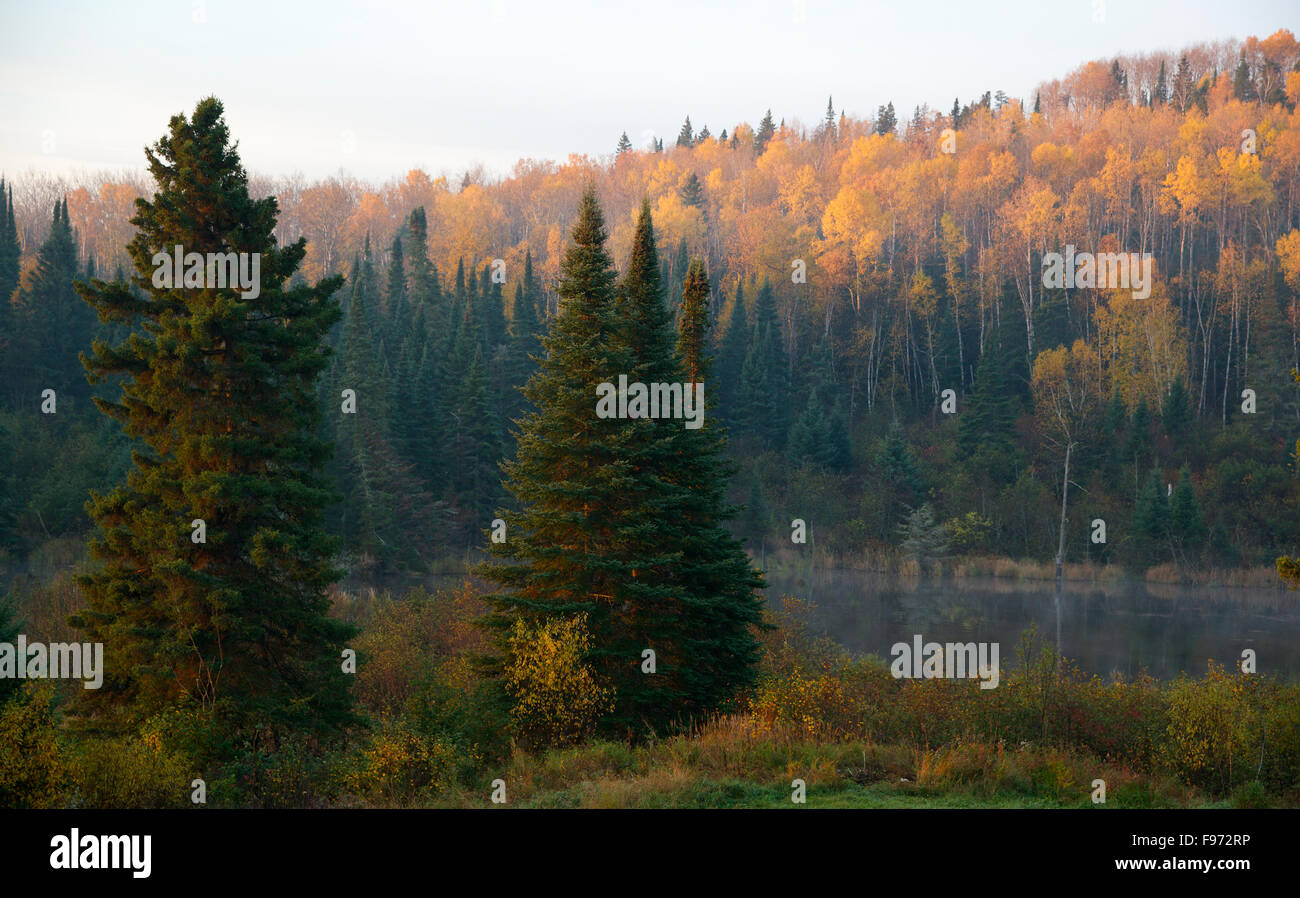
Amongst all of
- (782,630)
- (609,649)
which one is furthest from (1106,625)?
(609,649)

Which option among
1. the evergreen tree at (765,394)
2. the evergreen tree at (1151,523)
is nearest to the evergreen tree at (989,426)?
the evergreen tree at (1151,523)

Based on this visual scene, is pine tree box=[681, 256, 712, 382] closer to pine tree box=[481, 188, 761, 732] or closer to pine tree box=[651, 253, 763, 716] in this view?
pine tree box=[651, 253, 763, 716]

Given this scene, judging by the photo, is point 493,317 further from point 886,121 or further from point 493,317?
point 886,121

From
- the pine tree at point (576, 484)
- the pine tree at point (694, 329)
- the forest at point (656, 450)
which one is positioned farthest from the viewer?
the pine tree at point (694, 329)

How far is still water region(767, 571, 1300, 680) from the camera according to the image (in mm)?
38062

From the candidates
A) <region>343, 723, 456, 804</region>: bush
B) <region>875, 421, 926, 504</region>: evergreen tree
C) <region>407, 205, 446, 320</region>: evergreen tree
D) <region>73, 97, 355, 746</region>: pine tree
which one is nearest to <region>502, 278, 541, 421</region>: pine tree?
<region>407, 205, 446, 320</region>: evergreen tree

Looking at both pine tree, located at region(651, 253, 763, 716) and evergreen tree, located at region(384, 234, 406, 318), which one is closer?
pine tree, located at region(651, 253, 763, 716)

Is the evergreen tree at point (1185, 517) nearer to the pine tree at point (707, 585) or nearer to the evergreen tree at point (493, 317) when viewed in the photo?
the pine tree at point (707, 585)

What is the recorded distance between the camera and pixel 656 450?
2206 centimetres

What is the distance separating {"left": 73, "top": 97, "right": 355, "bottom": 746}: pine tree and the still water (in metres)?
25.6

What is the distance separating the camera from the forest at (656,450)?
15.1 meters

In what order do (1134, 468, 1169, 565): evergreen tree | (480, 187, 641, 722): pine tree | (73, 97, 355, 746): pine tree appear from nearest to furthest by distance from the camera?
(73, 97, 355, 746): pine tree → (480, 187, 641, 722): pine tree → (1134, 468, 1169, 565): evergreen tree

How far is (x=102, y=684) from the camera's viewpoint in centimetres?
1703

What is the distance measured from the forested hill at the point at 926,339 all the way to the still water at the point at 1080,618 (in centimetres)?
516
